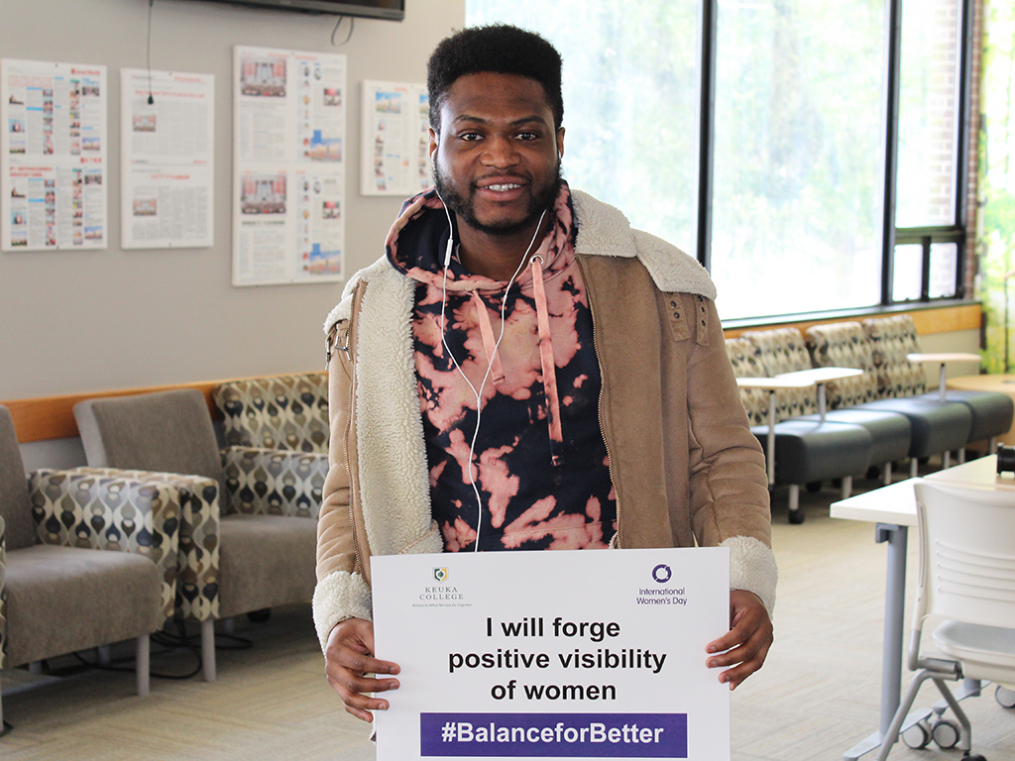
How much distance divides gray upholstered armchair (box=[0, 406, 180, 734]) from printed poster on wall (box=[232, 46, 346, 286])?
130 cm

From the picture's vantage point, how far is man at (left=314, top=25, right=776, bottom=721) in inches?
64.9

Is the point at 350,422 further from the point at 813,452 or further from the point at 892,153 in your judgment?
the point at 892,153

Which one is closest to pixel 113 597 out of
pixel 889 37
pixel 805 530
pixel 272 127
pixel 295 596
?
pixel 295 596

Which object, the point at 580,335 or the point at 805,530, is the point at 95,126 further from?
the point at 805,530

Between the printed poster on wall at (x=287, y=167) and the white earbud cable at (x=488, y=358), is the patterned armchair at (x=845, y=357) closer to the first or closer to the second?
the printed poster on wall at (x=287, y=167)

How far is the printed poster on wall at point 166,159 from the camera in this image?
489 centimetres

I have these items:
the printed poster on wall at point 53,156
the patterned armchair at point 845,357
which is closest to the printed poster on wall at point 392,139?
the printed poster on wall at point 53,156

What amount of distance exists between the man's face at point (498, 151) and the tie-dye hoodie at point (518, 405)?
0.32 feet

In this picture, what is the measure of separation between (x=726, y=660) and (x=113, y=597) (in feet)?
9.63

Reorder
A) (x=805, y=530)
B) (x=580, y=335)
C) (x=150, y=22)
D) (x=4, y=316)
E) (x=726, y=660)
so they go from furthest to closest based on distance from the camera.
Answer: (x=805, y=530)
(x=150, y=22)
(x=4, y=316)
(x=580, y=335)
(x=726, y=660)

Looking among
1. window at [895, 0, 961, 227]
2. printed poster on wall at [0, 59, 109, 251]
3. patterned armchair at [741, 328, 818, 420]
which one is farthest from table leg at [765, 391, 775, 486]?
printed poster on wall at [0, 59, 109, 251]

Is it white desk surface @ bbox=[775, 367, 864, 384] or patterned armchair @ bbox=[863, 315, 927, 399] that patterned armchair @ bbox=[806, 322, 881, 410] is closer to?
patterned armchair @ bbox=[863, 315, 927, 399]

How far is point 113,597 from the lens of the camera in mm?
4027

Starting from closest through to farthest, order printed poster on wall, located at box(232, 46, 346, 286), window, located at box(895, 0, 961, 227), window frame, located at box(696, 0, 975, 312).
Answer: printed poster on wall, located at box(232, 46, 346, 286) < window frame, located at box(696, 0, 975, 312) < window, located at box(895, 0, 961, 227)
